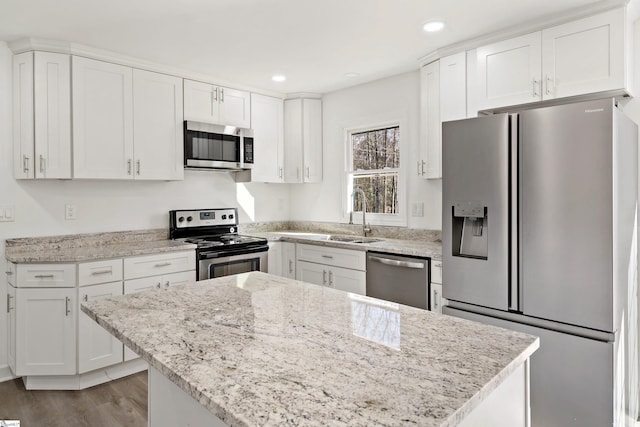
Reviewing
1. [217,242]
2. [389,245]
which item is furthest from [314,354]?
[217,242]

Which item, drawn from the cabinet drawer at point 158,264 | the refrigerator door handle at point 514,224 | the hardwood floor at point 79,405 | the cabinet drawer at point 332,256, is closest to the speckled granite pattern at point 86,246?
the cabinet drawer at point 158,264

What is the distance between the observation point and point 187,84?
368cm

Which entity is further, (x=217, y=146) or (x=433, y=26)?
(x=217, y=146)

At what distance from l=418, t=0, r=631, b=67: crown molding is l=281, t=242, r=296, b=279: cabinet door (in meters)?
2.12

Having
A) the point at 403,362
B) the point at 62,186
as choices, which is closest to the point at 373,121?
the point at 62,186

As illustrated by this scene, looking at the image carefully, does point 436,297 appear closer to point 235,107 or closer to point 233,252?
Answer: point 233,252

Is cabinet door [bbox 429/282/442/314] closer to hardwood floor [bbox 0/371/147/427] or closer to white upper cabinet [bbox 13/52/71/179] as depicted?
hardwood floor [bbox 0/371/147/427]

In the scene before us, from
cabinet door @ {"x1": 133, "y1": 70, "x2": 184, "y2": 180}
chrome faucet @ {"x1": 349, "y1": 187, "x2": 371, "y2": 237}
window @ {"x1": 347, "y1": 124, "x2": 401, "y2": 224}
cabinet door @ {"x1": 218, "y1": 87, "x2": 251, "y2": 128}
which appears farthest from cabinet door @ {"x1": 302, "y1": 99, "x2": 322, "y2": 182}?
cabinet door @ {"x1": 133, "y1": 70, "x2": 184, "y2": 180}

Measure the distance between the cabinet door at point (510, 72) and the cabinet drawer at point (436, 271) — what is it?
1.16m

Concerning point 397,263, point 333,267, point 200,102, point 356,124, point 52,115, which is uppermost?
point 200,102

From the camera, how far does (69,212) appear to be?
3268 mm

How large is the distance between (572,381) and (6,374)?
3779mm

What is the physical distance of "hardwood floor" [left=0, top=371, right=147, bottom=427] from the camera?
2.45 meters

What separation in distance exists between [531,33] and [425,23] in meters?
0.70
